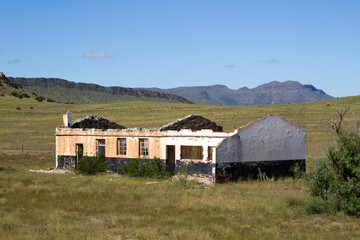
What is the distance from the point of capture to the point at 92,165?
31.9 meters

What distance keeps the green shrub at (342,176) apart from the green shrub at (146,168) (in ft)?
40.4

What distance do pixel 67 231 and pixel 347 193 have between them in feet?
29.9

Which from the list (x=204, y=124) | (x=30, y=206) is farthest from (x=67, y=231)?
(x=204, y=124)

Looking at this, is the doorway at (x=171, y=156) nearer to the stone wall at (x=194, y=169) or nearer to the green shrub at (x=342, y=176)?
the stone wall at (x=194, y=169)

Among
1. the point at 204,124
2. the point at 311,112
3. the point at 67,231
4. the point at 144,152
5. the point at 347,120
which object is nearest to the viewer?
the point at 67,231

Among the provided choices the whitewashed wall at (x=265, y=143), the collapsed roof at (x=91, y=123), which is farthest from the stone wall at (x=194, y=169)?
the collapsed roof at (x=91, y=123)

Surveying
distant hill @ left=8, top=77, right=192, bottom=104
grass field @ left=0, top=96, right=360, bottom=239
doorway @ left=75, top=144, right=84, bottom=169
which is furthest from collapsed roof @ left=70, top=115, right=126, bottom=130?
distant hill @ left=8, top=77, right=192, bottom=104

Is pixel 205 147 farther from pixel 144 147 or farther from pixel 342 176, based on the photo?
pixel 342 176

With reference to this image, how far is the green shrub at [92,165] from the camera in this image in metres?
31.8

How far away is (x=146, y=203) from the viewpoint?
20156 mm

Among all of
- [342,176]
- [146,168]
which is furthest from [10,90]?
[342,176]

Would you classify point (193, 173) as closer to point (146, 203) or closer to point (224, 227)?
point (146, 203)

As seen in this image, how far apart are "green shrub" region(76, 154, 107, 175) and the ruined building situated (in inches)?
15.4

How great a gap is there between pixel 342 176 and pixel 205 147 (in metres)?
10.5
